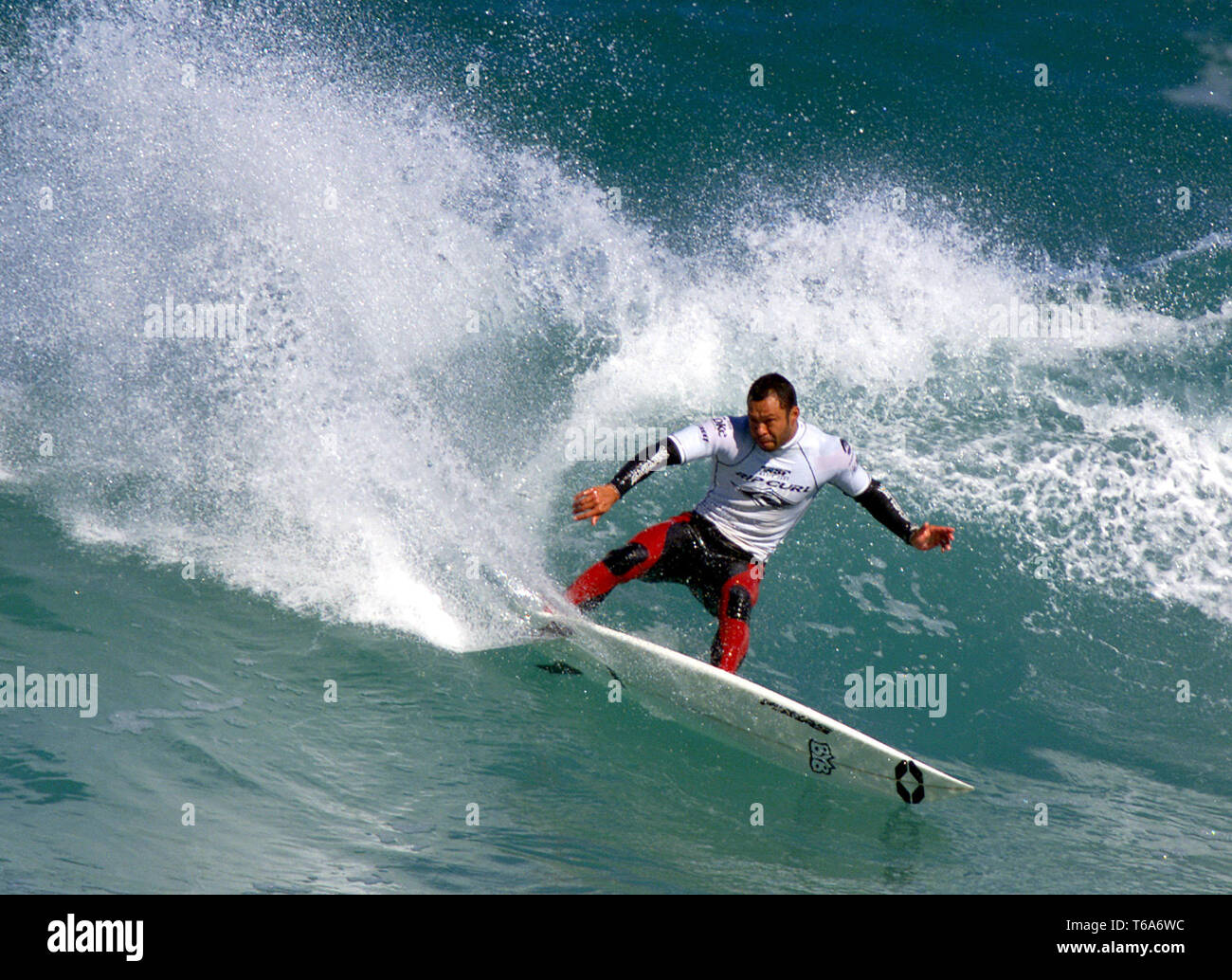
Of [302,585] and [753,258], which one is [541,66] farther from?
[302,585]

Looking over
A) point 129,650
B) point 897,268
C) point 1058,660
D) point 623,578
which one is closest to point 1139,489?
point 1058,660

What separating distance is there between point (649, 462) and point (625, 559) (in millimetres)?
656

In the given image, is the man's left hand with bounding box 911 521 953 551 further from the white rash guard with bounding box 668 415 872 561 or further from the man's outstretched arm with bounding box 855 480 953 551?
the white rash guard with bounding box 668 415 872 561

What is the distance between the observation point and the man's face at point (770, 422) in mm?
5762

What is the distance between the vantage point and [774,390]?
576cm

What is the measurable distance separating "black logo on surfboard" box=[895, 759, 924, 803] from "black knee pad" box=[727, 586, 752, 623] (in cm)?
115

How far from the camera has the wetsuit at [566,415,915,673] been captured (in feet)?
20.0

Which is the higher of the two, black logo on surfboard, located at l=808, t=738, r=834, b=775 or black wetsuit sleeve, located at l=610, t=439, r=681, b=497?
black wetsuit sleeve, located at l=610, t=439, r=681, b=497

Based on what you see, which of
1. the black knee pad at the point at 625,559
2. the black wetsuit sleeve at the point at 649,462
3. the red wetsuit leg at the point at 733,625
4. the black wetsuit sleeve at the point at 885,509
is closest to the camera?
the black wetsuit sleeve at the point at 649,462

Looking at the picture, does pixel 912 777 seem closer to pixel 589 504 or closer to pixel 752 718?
pixel 752 718

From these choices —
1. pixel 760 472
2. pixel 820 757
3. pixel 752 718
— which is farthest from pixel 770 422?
pixel 820 757

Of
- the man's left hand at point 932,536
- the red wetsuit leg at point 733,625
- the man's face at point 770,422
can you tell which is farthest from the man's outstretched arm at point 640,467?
the man's left hand at point 932,536

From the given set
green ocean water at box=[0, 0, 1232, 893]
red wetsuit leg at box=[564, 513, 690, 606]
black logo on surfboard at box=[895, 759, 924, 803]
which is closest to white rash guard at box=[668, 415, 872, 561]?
red wetsuit leg at box=[564, 513, 690, 606]

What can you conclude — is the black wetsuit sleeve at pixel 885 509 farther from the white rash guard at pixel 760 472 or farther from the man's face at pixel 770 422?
the man's face at pixel 770 422
